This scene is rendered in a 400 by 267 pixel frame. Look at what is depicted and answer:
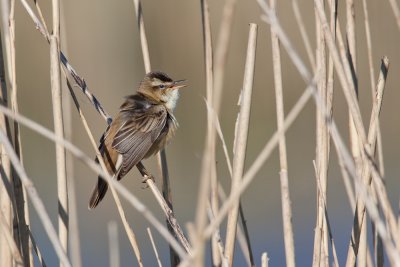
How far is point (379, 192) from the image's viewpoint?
2.84m

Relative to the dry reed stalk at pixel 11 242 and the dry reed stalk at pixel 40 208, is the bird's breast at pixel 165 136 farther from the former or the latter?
the dry reed stalk at pixel 40 208

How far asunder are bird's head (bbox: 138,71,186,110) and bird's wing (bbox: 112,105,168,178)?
15 cm

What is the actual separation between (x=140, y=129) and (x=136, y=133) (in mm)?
56

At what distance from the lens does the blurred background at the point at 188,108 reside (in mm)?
7688

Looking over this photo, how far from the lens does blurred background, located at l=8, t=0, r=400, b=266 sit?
25.2ft

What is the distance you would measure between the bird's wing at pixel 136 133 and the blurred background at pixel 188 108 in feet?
8.07

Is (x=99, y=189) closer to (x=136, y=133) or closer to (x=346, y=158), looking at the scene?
(x=136, y=133)

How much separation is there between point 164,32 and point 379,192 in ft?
21.4

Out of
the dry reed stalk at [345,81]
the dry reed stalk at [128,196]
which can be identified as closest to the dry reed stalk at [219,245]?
the dry reed stalk at [128,196]

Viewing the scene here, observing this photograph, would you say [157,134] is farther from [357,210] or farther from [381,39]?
[381,39]

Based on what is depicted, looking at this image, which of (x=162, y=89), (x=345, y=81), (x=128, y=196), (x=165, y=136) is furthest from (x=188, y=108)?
(x=128, y=196)

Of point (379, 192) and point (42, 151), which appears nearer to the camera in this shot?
point (379, 192)

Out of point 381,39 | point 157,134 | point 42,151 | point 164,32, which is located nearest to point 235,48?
point 164,32

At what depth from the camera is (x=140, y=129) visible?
4801 millimetres
